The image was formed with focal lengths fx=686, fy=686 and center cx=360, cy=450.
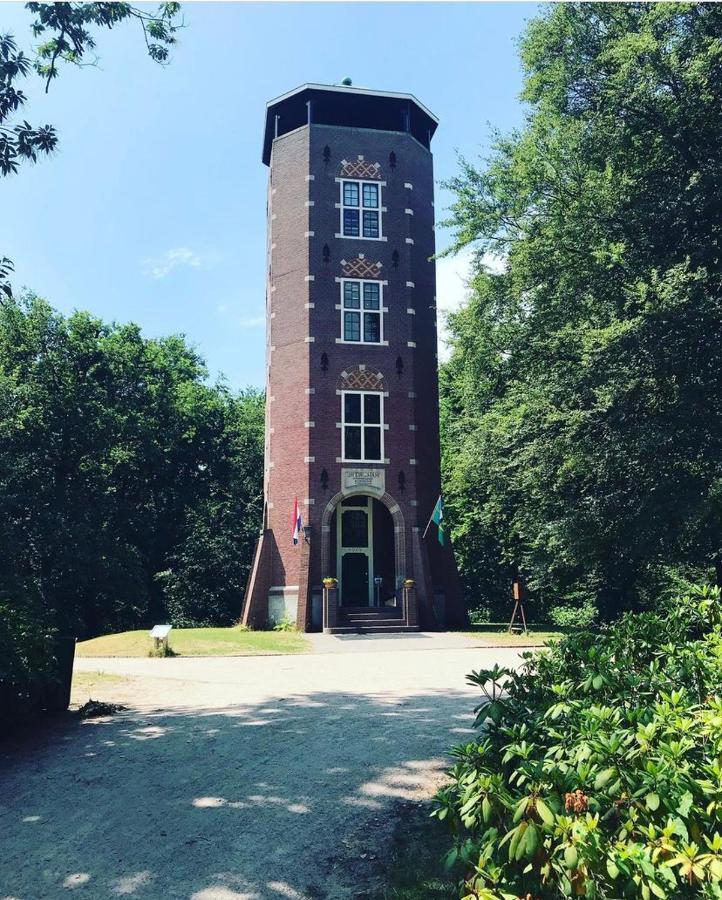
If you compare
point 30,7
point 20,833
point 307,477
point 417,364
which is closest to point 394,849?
point 20,833

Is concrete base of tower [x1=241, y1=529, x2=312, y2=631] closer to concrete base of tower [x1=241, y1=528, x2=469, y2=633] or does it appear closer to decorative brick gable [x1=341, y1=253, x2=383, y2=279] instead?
concrete base of tower [x1=241, y1=528, x2=469, y2=633]

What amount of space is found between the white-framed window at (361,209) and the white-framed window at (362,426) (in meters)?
6.76

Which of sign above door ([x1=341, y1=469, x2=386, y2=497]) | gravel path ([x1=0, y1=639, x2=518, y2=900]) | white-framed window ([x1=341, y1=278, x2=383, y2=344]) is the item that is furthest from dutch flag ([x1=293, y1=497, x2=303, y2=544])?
gravel path ([x1=0, y1=639, x2=518, y2=900])

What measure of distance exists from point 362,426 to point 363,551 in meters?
4.99

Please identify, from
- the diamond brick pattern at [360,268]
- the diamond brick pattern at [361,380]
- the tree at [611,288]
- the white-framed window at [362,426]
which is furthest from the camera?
the diamond brick pattern at [360,268]

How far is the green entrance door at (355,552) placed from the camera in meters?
27.1

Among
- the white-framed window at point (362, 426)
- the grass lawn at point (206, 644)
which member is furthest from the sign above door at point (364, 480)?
the grass lawn at point (206, 644)

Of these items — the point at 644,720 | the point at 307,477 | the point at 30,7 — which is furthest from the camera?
the point at 307,477

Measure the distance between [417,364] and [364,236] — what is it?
569 cm

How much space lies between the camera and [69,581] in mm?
27953

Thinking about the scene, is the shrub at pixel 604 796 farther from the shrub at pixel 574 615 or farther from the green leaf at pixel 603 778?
the shrub at pixel 574 615

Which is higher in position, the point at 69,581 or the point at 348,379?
the point at 348,379

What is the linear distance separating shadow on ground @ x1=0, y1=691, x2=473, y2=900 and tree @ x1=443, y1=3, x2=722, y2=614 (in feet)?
27.4

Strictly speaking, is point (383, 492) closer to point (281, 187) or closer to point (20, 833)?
point (281, 187)
